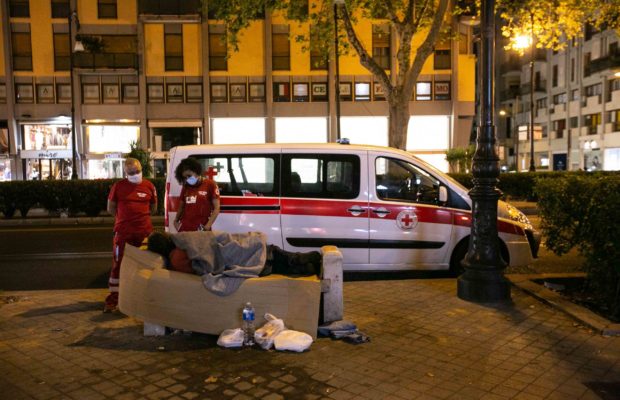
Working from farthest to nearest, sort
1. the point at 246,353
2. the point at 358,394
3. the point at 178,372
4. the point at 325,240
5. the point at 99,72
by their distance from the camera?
the point at 99,72, the point at 325,240, the point at 246,353, the point at 178,372, the point at 358,394

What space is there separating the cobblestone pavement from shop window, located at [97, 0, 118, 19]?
98.5 feet

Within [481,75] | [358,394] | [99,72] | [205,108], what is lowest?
[358,394]

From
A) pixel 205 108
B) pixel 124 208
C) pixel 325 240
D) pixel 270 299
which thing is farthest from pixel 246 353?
pixel 205 108

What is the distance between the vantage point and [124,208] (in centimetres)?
631

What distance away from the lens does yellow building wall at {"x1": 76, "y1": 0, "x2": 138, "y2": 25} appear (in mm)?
32156

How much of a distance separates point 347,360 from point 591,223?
3.35m

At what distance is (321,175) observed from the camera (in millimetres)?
7949

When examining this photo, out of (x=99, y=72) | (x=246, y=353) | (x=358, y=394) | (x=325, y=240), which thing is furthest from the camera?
(x=99, y=72)

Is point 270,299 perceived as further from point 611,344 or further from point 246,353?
point 611,344

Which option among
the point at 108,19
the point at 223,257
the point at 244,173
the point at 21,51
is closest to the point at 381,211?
the point at 244,173

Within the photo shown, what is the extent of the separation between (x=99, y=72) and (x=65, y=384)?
3102 centimetres

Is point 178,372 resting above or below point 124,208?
below

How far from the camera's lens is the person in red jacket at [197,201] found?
650cm

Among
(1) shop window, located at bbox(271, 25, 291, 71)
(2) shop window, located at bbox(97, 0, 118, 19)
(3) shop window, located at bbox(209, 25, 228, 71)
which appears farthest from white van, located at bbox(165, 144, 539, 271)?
(2) shop window, located at bbox(97, 0, 118, 19)
